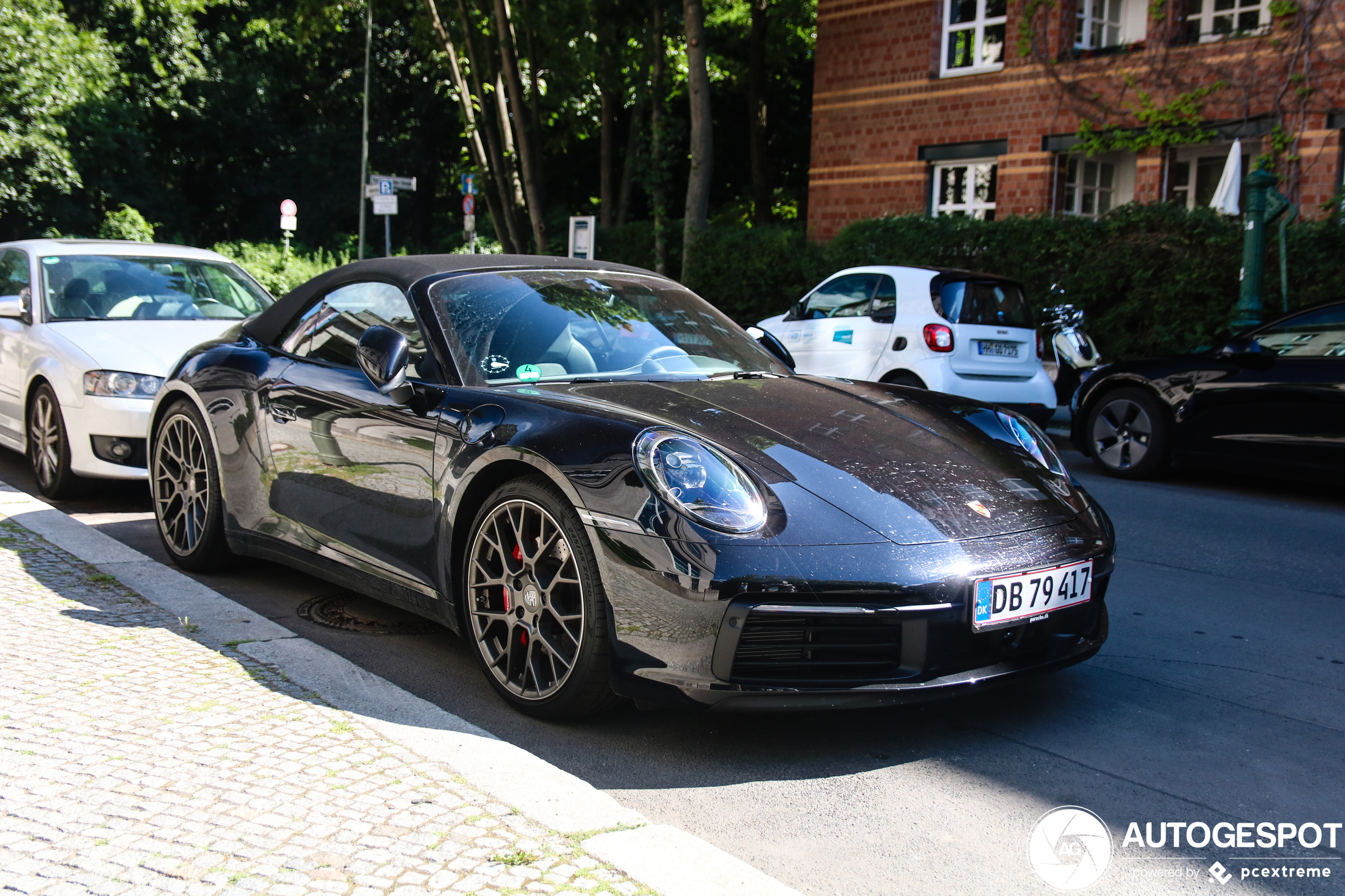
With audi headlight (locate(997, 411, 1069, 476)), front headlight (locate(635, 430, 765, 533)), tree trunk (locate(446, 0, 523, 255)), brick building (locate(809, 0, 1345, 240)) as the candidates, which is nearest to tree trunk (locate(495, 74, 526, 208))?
tree trunk (locate(446, 0, 523, 255))

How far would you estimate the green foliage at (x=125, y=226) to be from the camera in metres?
34.8

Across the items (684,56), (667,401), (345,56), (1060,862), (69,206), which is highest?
(345,56)

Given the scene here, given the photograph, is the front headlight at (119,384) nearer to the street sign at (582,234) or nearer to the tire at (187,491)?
the tire at (187,491)

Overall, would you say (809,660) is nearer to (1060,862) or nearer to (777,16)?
(1060,862)

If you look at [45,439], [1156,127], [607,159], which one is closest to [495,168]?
[607,159]

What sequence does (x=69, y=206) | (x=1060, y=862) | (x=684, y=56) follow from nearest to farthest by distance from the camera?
(x=1060, y=862) < (x=684, y=56) < (x=69, y=206)

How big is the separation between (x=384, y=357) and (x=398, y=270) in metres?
0.66

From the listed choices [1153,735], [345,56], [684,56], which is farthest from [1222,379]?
[345,56]

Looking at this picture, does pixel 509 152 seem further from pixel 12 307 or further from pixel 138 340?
pixel 138 340

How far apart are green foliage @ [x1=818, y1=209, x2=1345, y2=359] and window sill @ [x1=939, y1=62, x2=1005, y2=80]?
20.9ft

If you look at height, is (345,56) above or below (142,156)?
above

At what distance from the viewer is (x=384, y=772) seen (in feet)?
9.87

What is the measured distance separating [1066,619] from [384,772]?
1957 mm

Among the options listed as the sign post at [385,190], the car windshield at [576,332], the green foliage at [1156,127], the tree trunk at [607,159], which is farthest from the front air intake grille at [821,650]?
the sign post at [385,190]
